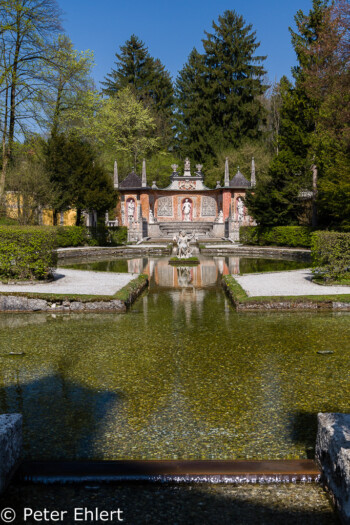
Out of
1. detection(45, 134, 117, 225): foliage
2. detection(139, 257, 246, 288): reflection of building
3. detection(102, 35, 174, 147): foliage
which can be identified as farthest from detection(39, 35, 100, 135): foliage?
detection(102, 35, 174, 147): foliage

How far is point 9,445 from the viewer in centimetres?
283

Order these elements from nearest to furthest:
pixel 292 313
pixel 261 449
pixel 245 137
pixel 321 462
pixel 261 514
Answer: pixel 261 514
pixel 321 462
pixel 261 449
pixel 292 313
pixel 245 137

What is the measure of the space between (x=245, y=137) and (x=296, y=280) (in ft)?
122

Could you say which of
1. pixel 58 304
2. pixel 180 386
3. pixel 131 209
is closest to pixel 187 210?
pixel 131 209

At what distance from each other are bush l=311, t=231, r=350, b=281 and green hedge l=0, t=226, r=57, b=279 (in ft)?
22.6

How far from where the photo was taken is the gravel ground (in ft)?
8.25

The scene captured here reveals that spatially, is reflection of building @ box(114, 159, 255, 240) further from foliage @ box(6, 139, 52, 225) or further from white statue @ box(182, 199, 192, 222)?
foliage @ box(6, 139, 52, 225)

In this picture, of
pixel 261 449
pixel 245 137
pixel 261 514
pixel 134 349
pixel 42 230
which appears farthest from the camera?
pixel 245 137

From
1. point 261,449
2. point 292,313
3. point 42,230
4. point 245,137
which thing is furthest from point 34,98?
point 245,137

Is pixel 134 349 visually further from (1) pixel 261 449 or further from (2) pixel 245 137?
(2) pixel 245 137

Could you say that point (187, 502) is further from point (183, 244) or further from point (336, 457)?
point (183, 244)

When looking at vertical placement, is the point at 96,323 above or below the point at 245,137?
below

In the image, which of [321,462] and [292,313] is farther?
[292,313]

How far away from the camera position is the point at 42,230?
11211mm
